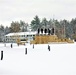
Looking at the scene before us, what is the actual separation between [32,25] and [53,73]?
150356 millimetres

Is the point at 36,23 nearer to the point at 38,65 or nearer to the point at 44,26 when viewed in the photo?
the point at 44,26

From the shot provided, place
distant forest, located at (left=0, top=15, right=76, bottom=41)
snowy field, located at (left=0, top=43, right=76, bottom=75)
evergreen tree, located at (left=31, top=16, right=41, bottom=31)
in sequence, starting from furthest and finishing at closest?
evergreen tree, located at (left=31, top=16, right=41, bottom=31) → distant forest, located at (left=0, top=15, right=76, bottom=41) → snowy field, located at (left=0, top=43, right=76, bottom=75)

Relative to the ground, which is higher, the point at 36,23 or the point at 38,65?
the point at 36,23

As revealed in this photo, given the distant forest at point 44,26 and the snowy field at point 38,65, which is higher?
the distant forest at point 44,26

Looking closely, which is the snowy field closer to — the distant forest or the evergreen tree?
the distant forest

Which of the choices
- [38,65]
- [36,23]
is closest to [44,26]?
[36,23]

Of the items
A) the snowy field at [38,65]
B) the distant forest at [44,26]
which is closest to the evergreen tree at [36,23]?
the distant forest at [44,26]

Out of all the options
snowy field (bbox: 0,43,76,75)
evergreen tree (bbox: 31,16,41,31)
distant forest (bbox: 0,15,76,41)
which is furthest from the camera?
evergreen tree (bbox: 31,16,41,31)

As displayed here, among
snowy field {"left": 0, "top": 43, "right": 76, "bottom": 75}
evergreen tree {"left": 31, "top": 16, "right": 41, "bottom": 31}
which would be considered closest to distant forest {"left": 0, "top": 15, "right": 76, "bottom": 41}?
evergreen tree {"left": 31, "top": 16, "right": 41, "bottom": 31}

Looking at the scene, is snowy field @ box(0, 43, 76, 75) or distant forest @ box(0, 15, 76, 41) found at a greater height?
distant forest @ box(0, 15, 76, 41)

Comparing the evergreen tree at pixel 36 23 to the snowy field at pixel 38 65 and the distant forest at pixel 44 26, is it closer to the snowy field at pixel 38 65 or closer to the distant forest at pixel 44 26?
the distant forest at pixel 44 26

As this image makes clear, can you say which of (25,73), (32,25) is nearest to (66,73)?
(25,73)

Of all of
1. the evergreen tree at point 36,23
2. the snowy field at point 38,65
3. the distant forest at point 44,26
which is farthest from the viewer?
the evergreen tree at point 36,23

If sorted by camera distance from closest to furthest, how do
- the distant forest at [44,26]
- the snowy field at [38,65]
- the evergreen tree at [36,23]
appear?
the snowy field at [38,65] < the distant forest at [44,26] < the evergreen tree at [36,23]
